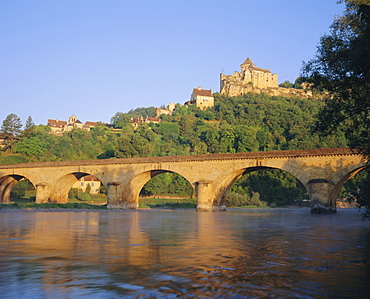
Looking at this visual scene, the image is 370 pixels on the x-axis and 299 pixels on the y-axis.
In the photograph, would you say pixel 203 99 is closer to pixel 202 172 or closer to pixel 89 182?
pixel 89 182

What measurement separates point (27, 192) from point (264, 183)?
A: 37692mm

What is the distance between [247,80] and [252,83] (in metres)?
3.02

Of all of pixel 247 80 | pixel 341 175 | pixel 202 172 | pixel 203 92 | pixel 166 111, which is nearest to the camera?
pixel 341 175

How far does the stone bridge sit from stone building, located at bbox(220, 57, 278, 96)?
393ft

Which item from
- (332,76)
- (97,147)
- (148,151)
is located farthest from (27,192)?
(332,76)

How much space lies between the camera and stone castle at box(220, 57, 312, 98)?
16750 centimetres

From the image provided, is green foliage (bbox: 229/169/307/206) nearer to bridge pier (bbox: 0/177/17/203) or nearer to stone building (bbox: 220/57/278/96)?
bridge pier (bbox: 0/177/17/203)

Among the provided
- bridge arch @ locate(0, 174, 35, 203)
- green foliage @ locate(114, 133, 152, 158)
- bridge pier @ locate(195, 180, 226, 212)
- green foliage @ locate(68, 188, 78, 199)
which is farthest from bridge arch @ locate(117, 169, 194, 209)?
green foliage @ locate(114, 133, 152, 158)

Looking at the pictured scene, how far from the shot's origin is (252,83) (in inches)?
6777

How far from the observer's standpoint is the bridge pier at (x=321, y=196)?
36906mm

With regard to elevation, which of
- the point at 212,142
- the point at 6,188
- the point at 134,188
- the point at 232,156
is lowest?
the point at 134,188

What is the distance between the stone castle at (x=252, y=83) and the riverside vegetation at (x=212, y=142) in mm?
5721

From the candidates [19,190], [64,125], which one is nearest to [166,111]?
[64,125]

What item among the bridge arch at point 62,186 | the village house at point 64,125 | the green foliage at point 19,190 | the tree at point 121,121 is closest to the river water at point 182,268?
the bridge arch at point 62,186
